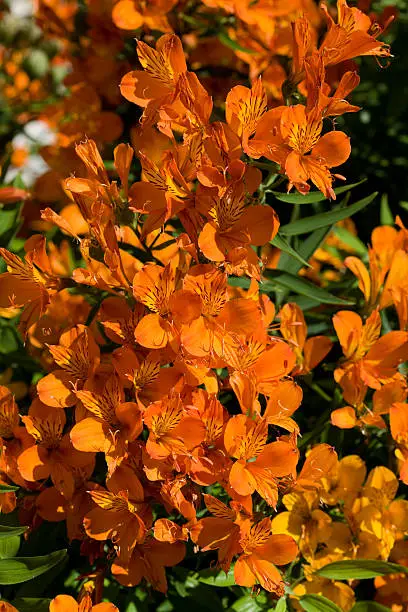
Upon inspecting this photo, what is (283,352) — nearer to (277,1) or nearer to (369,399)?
(369,399)

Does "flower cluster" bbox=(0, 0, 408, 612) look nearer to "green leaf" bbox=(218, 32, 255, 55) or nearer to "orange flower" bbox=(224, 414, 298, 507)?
"orange flower" bbox=(224, 414, 298, 507)

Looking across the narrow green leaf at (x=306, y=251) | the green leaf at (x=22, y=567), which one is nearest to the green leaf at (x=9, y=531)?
the green leaf at (x=22, y=567)

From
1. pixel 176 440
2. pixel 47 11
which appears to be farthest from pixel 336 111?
pixel 47 11

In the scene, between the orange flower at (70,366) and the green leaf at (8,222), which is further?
the green leaf at (8,222)

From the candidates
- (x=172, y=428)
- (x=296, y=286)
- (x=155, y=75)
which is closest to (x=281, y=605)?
(x=172, y=428)

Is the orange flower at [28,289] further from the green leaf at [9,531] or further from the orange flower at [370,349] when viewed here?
the orange flower at [370,349]

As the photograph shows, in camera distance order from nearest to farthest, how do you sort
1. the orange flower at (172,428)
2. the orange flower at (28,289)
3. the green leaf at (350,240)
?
the orange flower at (172,428) → the orange flower at (28,289) → the green leaf at (350,240)
